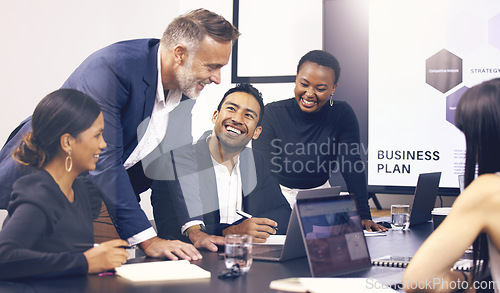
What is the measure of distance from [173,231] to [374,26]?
7.39 feet

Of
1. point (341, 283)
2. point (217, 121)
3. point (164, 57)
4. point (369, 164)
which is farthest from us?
point (369, 164)

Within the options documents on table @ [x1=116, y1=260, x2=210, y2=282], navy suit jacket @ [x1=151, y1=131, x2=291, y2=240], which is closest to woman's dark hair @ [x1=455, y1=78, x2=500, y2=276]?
documents on table @ [x1=116, y1=260, x2=210, y2=282]

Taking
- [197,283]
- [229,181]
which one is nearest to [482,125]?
[197,283]

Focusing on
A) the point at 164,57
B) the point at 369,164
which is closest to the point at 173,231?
the point at 164,57

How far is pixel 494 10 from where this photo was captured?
3.32 m

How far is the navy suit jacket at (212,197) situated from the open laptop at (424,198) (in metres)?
0.61

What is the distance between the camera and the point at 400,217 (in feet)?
7.79

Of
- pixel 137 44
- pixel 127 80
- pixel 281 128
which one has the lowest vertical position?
pixel 281 128

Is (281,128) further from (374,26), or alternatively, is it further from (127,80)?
(127,80)

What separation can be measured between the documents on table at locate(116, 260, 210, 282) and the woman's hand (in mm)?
26

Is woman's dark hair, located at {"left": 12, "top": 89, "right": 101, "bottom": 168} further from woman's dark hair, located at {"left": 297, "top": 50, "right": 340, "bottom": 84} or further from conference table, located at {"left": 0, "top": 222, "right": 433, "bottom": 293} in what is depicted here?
woman's dark hair, located at {"left": 297, "top": 50, "right": 340, "bottom": 84}

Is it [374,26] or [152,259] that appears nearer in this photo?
[152,259]

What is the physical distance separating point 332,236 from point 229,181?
1101mm

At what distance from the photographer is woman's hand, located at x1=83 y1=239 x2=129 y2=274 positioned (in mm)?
1297
